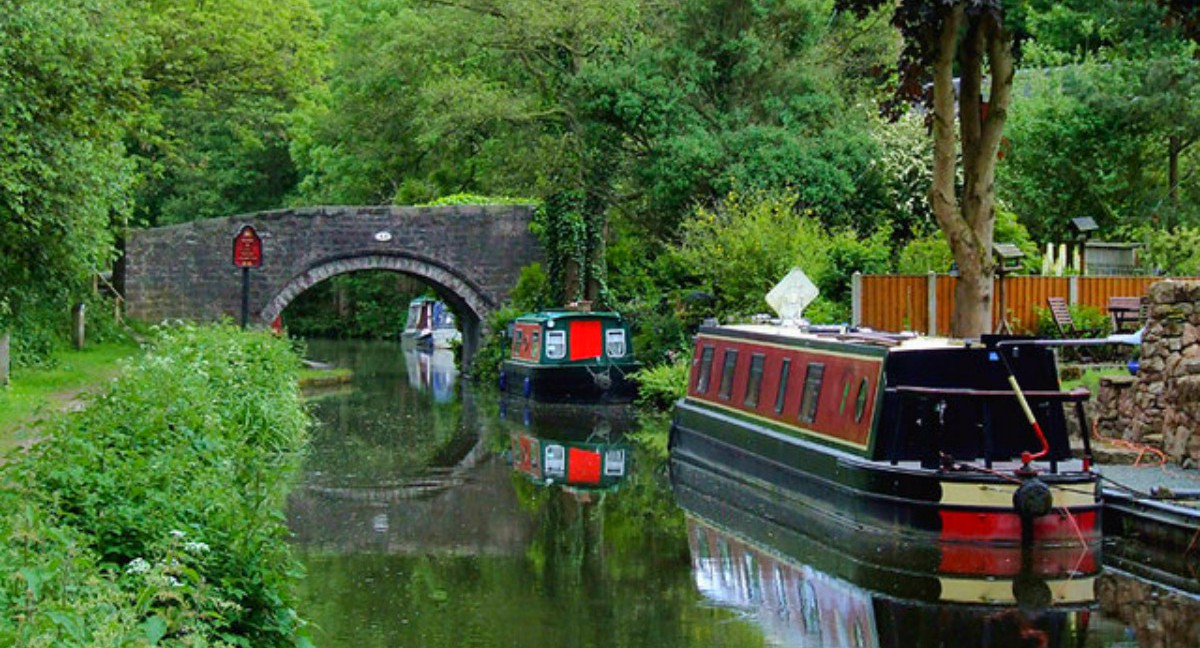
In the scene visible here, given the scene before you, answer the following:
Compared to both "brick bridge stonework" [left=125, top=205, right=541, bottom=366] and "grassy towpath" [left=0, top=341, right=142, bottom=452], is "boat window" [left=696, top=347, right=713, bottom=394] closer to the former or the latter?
"grassy towpath" [left=0, top=341, right=142, bottom=452]

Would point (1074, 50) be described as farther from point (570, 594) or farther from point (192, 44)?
point (570, 594)

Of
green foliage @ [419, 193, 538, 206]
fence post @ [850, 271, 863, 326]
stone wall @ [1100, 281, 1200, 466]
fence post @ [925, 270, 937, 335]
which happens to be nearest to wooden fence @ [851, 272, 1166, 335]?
fence post @ [925, 270, 937, 335]

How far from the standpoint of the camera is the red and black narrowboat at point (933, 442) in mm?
12273

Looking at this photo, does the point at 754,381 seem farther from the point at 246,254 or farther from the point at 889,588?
the point at 246,254

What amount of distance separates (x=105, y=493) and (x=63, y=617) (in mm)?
2781

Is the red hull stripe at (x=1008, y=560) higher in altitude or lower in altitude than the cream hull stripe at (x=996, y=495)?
lower

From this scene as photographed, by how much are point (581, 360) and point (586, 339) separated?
35 cm

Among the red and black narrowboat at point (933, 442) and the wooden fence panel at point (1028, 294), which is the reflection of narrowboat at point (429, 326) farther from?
the red and black narrowboat at point (933, 442)

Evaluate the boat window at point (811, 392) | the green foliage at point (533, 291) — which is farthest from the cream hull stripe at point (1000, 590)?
the green foliage at point (533, 291)

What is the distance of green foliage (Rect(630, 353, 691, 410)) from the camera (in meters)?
24.0

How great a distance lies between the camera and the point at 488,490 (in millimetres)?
16812

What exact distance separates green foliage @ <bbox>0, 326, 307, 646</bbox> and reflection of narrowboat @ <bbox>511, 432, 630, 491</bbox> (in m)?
5.81

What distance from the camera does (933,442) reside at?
12.9m

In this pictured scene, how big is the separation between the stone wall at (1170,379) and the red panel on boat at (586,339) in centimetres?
1194
